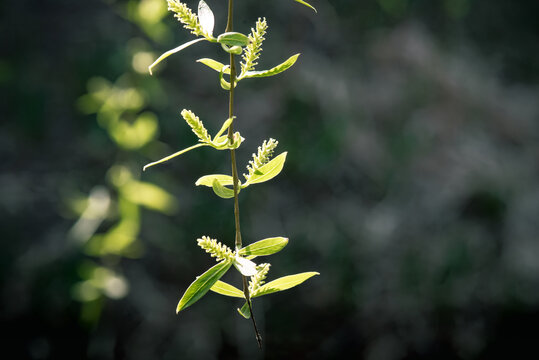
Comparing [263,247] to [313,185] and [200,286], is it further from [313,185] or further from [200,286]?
[313,185]

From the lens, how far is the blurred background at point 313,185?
1.05 metres

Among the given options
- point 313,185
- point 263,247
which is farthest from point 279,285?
point 313,185

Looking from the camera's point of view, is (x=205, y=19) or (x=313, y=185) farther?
(x=313, y=185)

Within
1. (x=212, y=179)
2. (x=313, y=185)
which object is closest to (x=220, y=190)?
(x=212, y=179)

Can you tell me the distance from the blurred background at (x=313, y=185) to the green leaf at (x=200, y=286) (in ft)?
2.35

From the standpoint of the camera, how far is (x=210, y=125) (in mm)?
1113

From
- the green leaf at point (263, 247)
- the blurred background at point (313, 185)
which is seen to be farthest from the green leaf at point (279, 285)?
the blurred background at point (313, 185)

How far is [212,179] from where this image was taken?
228 millimetres

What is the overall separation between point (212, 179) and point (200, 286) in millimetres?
45

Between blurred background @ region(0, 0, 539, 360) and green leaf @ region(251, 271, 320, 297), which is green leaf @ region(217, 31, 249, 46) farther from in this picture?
blurred background @ region(0, 0, 539, 360)

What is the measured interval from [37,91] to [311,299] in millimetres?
697

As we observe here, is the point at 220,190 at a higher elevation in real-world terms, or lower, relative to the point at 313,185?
higher

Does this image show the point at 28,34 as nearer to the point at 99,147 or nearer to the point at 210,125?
the point at 99,147

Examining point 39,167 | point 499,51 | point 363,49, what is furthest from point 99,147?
point 499,51
